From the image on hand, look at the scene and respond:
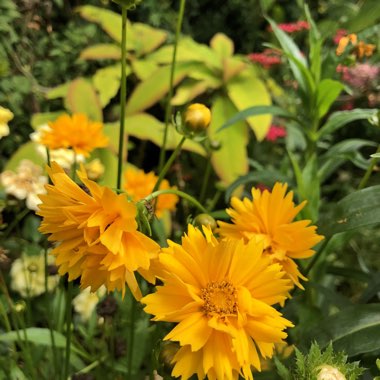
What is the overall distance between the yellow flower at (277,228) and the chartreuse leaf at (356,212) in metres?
0.10

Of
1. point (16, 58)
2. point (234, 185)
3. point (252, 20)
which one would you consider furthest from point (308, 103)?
point (252, 20)

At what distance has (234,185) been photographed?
80 centimetres

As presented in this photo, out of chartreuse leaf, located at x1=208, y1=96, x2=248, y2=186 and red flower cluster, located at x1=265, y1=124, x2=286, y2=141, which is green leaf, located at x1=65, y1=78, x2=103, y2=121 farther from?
red flower cluster, located at x1=265, y1=124, x2=286, y2=141

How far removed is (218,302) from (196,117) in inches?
7.9

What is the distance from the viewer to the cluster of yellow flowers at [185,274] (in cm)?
40

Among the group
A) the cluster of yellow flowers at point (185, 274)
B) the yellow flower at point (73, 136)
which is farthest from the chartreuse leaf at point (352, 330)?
the yellow flower at point (73, 136)

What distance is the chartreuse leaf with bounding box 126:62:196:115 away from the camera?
4.27 feet

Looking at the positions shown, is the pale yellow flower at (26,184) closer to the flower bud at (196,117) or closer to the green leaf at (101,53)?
the flower bud at (196,117)

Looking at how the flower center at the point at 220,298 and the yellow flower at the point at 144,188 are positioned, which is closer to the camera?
the flower center at the point at 220,298

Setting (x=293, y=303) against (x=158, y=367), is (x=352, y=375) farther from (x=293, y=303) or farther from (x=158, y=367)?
(x=293, y=303)

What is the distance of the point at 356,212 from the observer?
1.98 ft

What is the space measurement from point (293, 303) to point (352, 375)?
32cm

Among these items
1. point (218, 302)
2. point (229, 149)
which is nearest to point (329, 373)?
point (218, 302)

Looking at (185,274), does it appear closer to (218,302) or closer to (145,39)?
(218,302)
